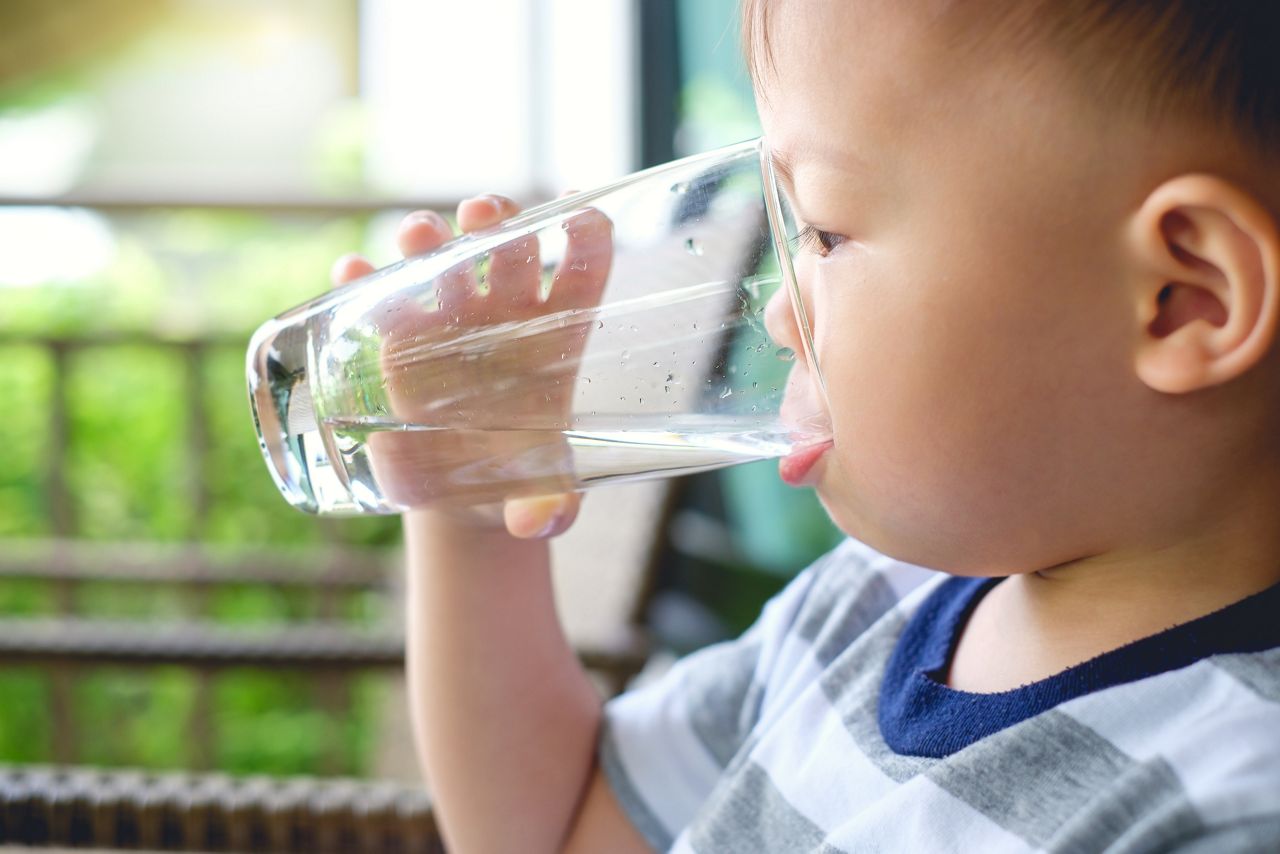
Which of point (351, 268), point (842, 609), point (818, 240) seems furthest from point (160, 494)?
point (818, 240)

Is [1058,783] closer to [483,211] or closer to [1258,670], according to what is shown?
[1258,670]

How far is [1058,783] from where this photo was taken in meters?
0.61

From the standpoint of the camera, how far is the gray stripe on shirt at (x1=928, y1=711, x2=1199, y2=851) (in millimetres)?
569

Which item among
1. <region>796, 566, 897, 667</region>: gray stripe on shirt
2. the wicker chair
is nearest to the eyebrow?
<region>796, 566, 897, 667</region>: gray stripe on shirt

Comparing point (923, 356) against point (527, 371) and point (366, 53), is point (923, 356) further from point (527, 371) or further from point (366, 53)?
point (366, 53)

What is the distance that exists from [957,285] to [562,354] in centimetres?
21

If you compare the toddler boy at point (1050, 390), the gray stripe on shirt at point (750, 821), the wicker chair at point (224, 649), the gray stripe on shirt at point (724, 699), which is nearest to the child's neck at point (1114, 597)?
the toddler boy at point (1050, 390)

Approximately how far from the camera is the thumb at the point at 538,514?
0.85m

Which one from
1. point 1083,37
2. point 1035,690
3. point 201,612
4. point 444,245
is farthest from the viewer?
point 201,612

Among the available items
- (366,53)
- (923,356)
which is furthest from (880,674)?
(366,53)

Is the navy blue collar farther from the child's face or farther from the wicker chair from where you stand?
the wicker chair

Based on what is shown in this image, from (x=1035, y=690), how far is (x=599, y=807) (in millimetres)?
420

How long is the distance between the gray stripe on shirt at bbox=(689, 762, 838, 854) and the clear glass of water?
0.21 metres

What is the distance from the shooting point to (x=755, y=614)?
8.27 feet
